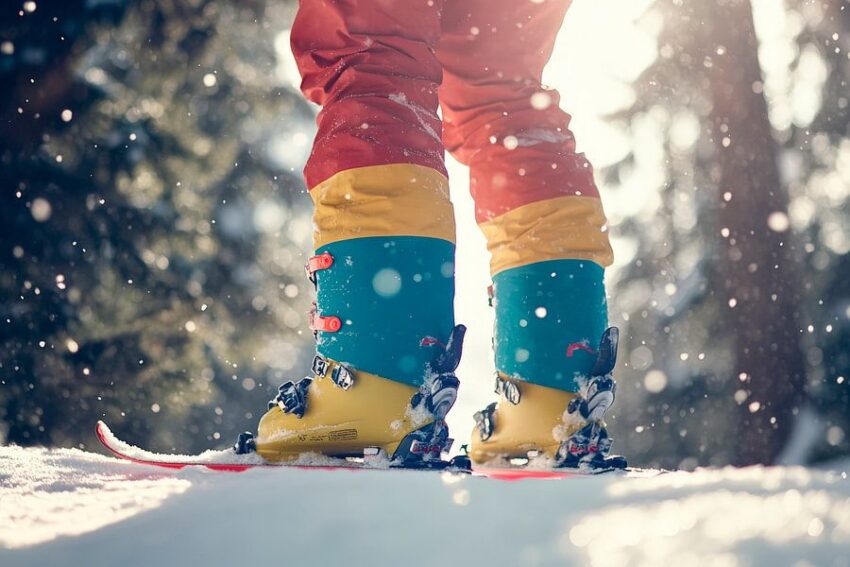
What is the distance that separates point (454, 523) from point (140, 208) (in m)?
4.74

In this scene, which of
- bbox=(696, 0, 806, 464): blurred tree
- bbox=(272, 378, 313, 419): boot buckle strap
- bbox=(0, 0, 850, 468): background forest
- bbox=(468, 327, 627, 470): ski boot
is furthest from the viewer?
bbox=(0, 0, 850, 468): background forest

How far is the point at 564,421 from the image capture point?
1.65 m

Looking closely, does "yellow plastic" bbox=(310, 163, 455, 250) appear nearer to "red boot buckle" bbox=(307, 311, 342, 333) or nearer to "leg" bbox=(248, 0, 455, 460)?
"leg" bbox=(248, 0, 455, 460)

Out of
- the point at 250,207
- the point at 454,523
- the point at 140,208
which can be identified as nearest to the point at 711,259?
the point at 250,207

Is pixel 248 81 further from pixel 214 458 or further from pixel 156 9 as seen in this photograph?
pixel 214 458

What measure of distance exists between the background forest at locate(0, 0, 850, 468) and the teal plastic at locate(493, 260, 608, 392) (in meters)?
2.97

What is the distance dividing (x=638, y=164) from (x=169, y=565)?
594 cm

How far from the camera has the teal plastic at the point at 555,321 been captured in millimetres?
1700

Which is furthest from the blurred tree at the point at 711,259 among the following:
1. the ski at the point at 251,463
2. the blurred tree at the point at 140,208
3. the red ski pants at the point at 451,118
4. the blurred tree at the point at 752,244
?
the ski at the point at 251,463

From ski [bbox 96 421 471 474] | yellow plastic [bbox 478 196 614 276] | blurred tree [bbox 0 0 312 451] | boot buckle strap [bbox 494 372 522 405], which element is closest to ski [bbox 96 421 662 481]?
ski [bbox 96 421 471 474]

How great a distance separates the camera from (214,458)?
1.46 metres

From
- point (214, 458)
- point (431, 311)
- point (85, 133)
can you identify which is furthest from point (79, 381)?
point (431, 311)

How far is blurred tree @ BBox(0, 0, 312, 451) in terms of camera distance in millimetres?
4445

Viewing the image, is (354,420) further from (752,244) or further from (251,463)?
(752,244)
